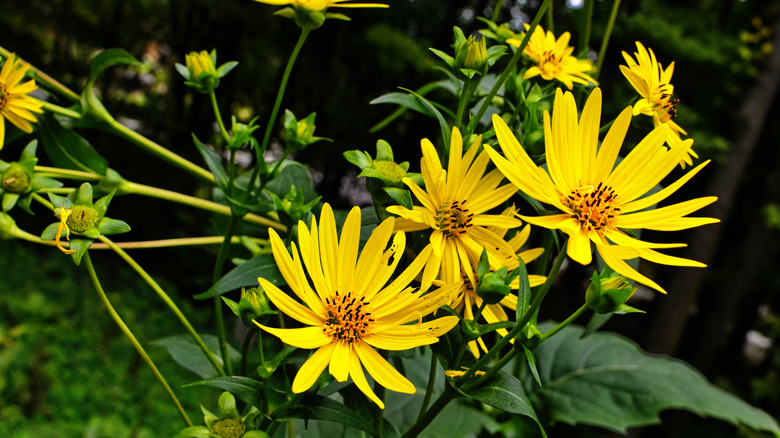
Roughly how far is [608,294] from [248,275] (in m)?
0.22

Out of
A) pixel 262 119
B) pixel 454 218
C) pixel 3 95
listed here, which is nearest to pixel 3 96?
pixel 3 95

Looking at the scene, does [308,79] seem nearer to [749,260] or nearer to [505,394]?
[749,260]

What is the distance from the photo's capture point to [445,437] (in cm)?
60

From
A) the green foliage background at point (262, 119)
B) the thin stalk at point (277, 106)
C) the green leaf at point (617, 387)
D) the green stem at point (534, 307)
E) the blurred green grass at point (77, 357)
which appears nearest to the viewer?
the green stem at point (534, 307)

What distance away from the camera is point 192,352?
52 cm

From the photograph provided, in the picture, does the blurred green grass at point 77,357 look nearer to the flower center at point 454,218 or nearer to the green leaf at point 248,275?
the green leaf at point 248,275

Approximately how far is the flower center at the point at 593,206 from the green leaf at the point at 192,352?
31 cm

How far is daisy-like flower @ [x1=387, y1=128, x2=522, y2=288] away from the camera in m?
0.32

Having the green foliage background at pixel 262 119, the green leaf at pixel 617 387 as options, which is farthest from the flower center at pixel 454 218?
the green foliage background at pixel 262 119

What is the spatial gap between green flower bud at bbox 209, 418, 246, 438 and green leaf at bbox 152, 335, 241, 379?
160mm

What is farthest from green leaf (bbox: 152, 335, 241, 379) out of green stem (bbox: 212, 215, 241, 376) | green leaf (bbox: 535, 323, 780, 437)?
green leaf (bbox: 535, 323, 780, 437)

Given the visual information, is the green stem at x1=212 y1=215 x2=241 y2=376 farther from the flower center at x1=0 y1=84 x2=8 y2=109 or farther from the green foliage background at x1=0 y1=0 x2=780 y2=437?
the green foliage background at x1=0 y1=0 x2=780 y2=437

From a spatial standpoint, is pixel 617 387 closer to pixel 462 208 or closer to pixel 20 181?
pixel 462 208

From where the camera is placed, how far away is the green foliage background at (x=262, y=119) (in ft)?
7.31
